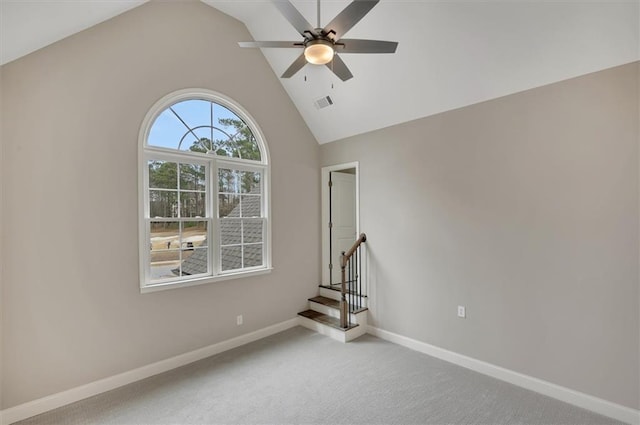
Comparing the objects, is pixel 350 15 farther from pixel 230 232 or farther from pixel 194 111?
pixel 230 232

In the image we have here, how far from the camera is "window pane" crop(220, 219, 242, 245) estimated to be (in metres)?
3.76

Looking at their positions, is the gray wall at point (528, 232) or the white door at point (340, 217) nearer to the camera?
the gray wall at point (528, 232)

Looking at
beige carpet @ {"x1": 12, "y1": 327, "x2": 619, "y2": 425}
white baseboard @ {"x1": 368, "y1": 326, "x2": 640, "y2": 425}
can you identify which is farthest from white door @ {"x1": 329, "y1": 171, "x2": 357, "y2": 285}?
beige carpet @ {"x1": 12, "y1": 327, "x2": 619, "y2": 425}

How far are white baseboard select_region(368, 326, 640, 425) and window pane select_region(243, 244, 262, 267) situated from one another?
2.13 m

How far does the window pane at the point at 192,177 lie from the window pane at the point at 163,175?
8 cm

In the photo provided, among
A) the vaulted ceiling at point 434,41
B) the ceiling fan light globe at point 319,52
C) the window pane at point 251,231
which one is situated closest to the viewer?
the ceiling fan light globe at point 319,52

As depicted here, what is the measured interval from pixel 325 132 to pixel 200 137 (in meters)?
1.88

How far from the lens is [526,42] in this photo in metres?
2.46

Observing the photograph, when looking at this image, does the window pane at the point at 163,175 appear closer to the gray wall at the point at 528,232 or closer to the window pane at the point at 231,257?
the window pane at the point at 231,257

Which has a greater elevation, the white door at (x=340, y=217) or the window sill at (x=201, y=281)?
the white door at (x=340, y=217)

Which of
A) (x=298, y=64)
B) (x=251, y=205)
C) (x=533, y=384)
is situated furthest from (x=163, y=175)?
(x=533, y=384)

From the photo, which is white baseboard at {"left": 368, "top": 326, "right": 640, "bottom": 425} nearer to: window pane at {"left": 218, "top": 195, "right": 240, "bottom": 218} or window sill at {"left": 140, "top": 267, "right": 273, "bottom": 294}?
window sill at {"left": 140, "top": 267, "right": 273, "bottom": 294}

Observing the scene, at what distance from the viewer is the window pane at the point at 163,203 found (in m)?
3.14

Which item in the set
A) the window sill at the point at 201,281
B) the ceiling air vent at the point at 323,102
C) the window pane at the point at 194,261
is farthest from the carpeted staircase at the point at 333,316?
the ceiling air vent at the point at 323,102
